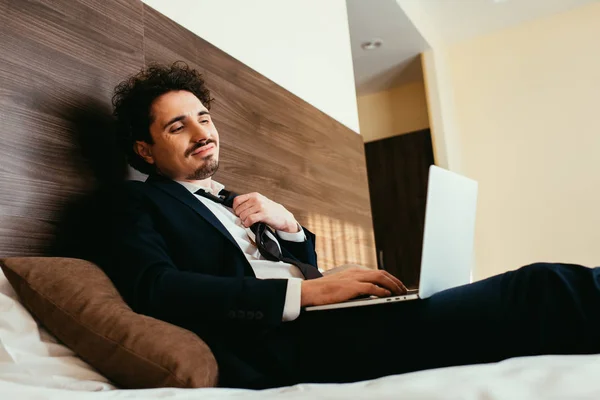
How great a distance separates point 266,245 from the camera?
1.60m

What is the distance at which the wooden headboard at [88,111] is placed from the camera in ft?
4.56

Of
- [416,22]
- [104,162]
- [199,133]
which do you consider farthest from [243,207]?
[416,22]

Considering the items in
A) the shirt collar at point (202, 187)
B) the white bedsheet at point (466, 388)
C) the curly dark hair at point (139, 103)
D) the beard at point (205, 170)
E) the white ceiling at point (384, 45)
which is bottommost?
the white bedsheet at point (466, 388)

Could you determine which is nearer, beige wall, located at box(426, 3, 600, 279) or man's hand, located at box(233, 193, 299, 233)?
man's hand, located at box(233, 193, 299, 233)

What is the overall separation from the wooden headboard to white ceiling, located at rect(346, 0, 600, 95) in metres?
2.03

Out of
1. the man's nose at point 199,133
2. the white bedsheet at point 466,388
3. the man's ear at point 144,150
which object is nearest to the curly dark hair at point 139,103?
the man's ear at point 144,150

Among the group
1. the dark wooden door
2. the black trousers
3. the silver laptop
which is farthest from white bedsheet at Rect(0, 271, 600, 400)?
the dark wooden door

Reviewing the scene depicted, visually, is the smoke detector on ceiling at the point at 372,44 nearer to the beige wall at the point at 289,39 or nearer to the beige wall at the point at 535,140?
the beige wall at the point at 535,140

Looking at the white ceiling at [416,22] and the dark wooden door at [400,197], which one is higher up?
the white ceiling at [416,22]

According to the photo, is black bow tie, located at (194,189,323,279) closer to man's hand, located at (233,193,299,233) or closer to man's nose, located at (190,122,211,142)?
man's hand, located at (233,193,299,233)

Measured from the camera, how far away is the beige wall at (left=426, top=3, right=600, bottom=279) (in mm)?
4680

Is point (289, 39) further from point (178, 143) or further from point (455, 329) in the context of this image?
point (455, 329)

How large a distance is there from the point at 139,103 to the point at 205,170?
258mm

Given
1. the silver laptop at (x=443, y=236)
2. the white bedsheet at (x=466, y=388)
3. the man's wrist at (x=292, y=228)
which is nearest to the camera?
the white bedsheet at (x=466, y=388)
